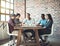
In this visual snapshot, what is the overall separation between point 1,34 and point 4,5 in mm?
1484

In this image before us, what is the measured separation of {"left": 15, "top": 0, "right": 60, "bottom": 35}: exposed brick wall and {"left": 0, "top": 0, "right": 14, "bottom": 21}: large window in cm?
74

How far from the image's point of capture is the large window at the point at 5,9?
8.27 metres

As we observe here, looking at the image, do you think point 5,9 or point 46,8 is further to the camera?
point 46,8

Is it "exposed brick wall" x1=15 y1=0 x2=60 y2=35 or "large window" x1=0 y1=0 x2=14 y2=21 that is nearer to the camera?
"large window" x1=0 y1=0 x2=14 y2=21

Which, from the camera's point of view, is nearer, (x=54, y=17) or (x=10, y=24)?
(x=10, y=24)

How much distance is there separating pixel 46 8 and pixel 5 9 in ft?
8.09

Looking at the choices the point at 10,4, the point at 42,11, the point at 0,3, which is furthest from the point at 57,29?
the point at 0,3

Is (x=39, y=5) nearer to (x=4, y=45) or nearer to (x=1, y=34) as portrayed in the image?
(x=1, y=34)

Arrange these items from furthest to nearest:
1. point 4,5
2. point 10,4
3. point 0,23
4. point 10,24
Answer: point 10,4
point 4,5
point 0,23
point 10,24

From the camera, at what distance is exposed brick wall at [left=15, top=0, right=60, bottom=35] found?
990 centimetres

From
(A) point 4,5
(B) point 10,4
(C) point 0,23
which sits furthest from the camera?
(B) point 10,4

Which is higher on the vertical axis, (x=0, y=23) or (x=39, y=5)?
(x=39, y=5)

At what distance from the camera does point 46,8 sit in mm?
10023

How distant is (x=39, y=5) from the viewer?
10070 mm
